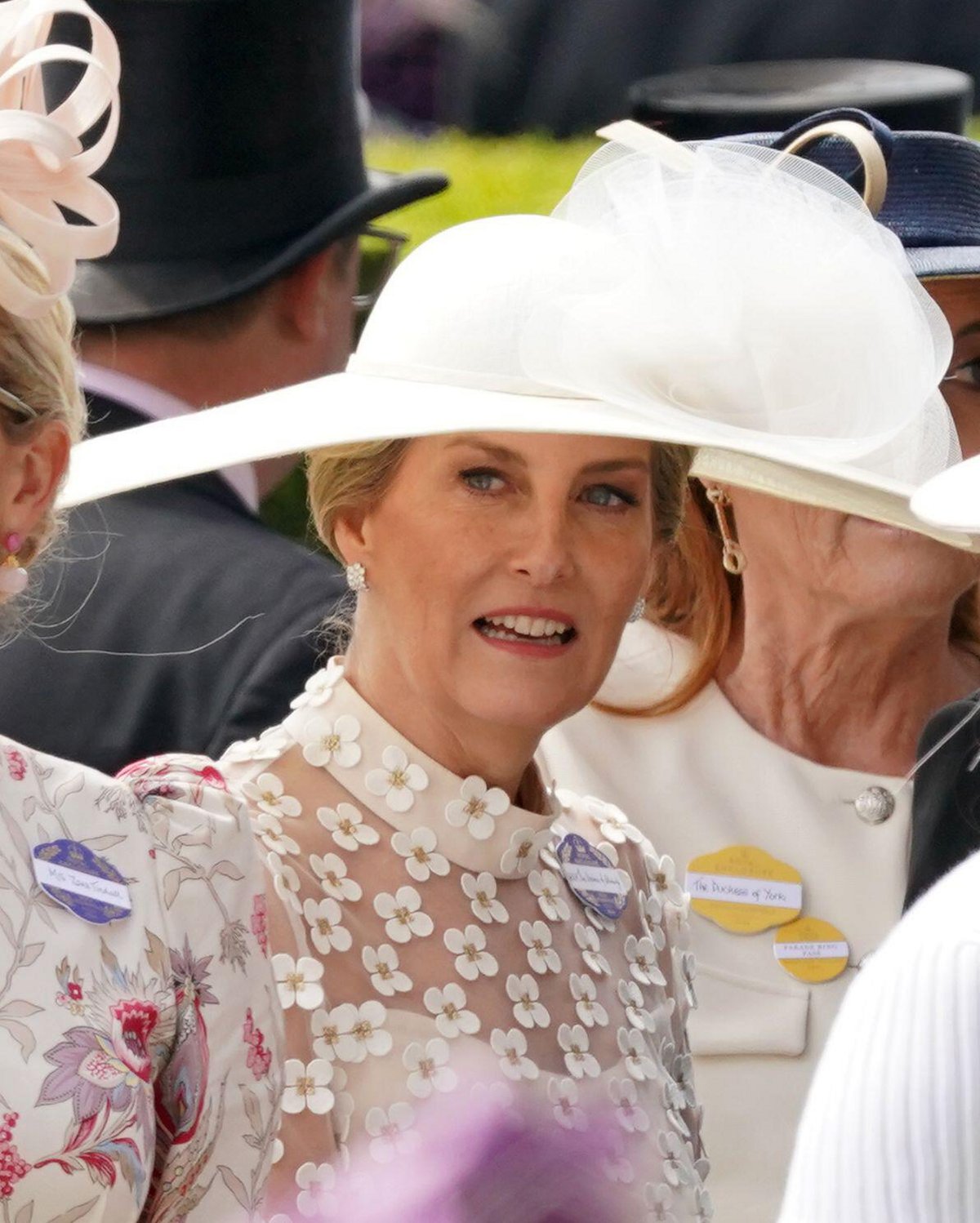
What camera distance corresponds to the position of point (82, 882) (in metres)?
1.85

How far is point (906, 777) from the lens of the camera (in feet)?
9.56

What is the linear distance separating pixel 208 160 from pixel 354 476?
3.22 feet

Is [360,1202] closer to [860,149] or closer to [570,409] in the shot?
[570,409]

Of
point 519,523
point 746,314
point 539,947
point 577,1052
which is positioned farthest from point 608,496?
point 577,1052

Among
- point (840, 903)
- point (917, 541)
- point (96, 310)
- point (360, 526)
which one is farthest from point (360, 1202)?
point (96, 310)

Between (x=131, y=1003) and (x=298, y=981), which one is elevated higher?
(x=131, y=1003)

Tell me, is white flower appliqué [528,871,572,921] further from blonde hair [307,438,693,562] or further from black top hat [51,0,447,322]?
black top hat [51,0,447,322]

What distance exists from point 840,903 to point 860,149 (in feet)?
3.12

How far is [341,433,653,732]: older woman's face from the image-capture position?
94.1 inches

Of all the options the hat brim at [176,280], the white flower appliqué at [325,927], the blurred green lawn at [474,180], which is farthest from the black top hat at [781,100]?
the white flower appliqué at [325,927]

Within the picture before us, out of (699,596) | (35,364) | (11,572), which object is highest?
(35,364)

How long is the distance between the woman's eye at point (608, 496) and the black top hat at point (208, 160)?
0.93 meters

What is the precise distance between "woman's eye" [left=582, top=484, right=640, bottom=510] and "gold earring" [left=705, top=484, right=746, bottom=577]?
60 cm

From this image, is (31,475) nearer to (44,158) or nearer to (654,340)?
(44,158)
